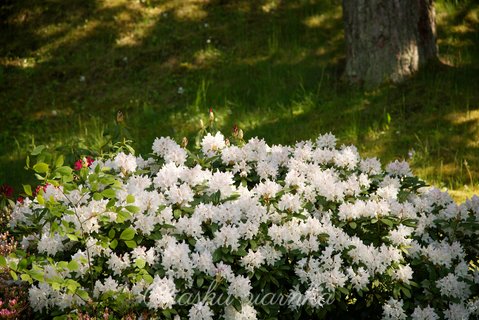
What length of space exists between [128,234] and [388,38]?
5594 mm

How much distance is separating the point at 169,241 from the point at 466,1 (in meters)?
7.96

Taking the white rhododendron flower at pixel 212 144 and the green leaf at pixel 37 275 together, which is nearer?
the green leaf at pixel 37 275

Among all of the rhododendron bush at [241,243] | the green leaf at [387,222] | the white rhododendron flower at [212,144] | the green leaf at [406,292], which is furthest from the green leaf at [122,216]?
the green leaf at [406,292]

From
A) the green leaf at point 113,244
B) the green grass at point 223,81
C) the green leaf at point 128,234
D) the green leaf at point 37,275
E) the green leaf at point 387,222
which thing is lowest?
the green grass at point 223,81

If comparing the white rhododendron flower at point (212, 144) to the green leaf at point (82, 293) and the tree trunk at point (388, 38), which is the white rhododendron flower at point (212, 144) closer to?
the green leaf at point (82, 293)

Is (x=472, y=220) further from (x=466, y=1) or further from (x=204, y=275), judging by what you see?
(x=466, y=1)

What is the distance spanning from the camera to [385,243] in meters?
3.96

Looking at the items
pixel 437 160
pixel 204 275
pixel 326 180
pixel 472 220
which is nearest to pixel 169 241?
pixel 204 275

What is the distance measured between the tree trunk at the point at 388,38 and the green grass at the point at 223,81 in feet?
0.75

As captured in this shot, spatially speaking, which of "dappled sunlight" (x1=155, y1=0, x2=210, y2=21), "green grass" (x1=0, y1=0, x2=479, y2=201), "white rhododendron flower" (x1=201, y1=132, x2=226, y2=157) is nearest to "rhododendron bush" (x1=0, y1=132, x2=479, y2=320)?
"white rhododendron flower" (x1=201, y1=132, x2=226, y2=157)

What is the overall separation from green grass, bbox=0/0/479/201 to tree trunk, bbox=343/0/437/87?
0.75 ft

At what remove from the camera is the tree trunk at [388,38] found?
26.2ft

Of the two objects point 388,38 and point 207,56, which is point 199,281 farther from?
point 207,56

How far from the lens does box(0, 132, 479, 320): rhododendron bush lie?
11.3ft
